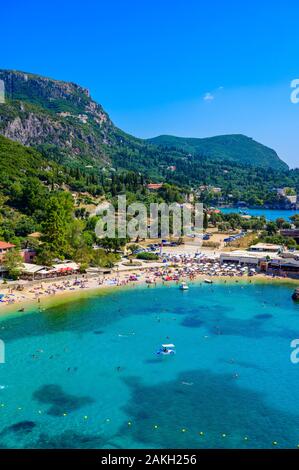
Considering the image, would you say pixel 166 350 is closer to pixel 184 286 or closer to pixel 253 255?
pixel 184 286

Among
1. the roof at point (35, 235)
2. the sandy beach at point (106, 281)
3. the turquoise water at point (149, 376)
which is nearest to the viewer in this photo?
the turquoise water at point (149, 376)

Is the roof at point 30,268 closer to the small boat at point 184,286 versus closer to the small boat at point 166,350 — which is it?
the small boat at point 184,286

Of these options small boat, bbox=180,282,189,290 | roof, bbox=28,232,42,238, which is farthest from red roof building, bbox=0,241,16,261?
small boat, bbox=180,282,189,290

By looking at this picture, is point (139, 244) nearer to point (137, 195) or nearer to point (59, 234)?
point (59, 234)

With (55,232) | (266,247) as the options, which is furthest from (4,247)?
(266,247)

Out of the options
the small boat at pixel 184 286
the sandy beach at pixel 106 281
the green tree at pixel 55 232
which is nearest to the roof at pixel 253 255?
the sandy beach at pixel 106 281
